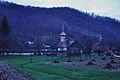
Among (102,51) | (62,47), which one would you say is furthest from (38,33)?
(102,51)

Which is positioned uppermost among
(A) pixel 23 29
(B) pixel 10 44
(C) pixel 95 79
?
(A) pixel 23 29

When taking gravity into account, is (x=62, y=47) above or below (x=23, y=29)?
below

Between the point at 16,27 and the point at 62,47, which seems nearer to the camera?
the point at 62,47

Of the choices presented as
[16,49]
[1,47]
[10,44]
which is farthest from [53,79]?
[16,49]

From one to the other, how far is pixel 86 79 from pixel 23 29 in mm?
171265

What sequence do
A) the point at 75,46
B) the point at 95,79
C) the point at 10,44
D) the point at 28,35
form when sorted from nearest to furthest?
the point at 95,79 < the point at 10,44 < the point at 75,46 < the point at 28,35

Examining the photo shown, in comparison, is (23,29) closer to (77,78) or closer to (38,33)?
(38,33)

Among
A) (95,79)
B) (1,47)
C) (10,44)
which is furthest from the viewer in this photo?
(10,44)

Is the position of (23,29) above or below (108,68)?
above

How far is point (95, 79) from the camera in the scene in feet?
90.0

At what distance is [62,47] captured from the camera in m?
112

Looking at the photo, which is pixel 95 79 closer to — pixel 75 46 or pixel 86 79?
Answer: pixel 86 79

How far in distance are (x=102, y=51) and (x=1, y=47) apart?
1315 inches

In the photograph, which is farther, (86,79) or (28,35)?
(28,35)
